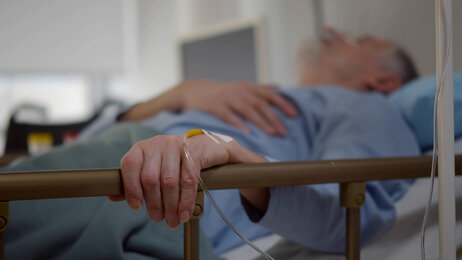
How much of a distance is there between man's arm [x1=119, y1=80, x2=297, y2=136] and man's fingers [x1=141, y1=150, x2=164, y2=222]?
0.40 meters

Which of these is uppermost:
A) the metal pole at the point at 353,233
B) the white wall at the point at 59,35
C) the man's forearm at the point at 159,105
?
the white wall at the point at 59,35

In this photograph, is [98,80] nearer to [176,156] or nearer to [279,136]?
[279,136]

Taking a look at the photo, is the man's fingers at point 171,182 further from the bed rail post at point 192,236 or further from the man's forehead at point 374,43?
the man's forehead at point 374,43

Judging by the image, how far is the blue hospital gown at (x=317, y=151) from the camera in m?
0.54

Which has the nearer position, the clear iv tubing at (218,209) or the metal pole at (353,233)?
the clear iv tubing at (218,209)

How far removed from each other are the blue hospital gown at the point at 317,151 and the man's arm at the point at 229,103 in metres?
0.02

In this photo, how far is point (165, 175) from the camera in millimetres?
402

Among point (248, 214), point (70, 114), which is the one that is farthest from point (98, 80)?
point (248, 214)

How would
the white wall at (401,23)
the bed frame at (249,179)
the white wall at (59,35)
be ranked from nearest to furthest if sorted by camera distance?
1. the bed frame at (249,179)
2. the white wall at (401,23)
3. the white wall at (59,35)

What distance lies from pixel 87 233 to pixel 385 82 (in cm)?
102

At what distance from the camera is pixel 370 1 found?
1350mm

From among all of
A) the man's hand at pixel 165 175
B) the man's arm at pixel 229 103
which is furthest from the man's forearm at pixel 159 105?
the man's hand at pixel 165 175

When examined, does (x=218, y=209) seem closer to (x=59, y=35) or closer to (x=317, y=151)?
(x=317, y=151)

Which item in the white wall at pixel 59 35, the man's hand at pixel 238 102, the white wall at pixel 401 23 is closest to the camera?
the man's hand at pixel 238 102
